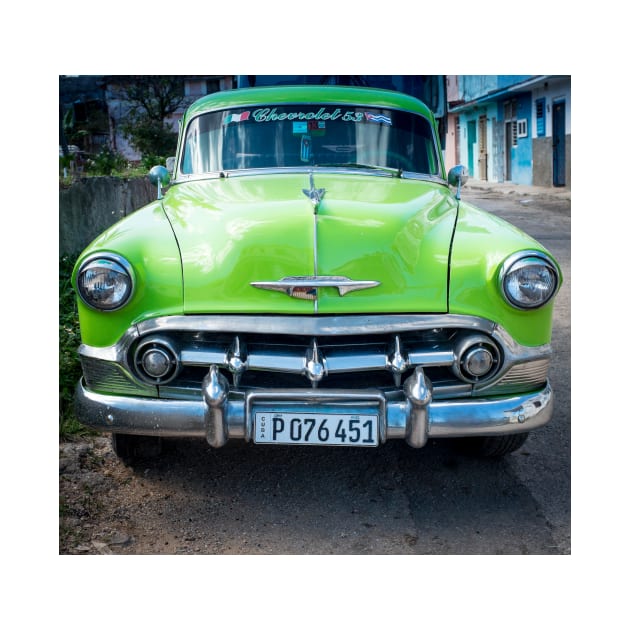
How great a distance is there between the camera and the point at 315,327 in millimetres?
2627

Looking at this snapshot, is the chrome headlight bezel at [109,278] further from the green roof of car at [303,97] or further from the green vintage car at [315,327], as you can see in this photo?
the green roof of car at [303,97]

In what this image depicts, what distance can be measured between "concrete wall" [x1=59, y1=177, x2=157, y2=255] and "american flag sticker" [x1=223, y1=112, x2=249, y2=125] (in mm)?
2709

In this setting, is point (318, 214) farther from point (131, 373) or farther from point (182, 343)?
point (131, 373)

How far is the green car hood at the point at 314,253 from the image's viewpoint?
2.69 metres

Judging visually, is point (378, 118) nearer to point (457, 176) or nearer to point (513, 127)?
point (457, 176)

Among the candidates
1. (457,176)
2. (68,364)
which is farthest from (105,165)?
(457,176)

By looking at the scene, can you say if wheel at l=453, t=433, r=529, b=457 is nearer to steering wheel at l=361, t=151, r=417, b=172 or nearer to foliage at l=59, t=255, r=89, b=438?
steering wheel at l=361, t=151, r=417, b=172

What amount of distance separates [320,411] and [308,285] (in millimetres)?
448

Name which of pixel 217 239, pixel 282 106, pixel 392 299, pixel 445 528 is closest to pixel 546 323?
pixel 392 299

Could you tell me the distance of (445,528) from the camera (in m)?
2.82

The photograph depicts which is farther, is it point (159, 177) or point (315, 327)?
point (159, 177)

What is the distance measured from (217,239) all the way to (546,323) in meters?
1.30

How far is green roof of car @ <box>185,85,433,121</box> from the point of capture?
4027 millimetres

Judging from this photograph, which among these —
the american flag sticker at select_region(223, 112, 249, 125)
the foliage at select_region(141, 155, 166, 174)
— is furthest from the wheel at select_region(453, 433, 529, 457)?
the foliage at select_region(141, 155, 166, 174)
